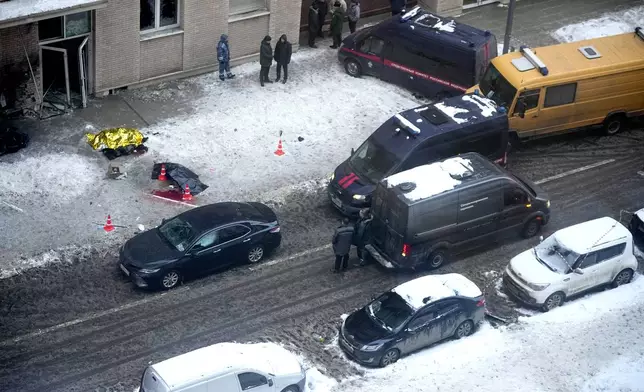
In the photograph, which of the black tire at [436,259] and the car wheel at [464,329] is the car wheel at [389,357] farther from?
the black tire at [436,259]

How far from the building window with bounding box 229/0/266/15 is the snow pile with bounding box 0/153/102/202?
737 centimetres

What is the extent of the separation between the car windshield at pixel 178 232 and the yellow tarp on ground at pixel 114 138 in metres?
4.56

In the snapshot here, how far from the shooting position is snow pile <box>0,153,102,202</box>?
27.7 m

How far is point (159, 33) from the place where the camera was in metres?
32.2

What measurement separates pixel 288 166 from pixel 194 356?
970 cm

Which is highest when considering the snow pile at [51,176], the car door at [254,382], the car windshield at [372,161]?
the car windshield at [372,161]

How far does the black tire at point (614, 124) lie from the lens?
3166 centimetres

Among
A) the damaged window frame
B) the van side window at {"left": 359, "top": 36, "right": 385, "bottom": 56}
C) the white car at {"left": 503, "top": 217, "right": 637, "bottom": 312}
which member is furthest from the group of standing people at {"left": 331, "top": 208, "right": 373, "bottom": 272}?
the damaged window frame

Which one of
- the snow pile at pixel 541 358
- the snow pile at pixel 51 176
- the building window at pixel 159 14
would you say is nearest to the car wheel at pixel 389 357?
the snow pile at pixel 541 358

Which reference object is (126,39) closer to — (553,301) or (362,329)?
(362,329)

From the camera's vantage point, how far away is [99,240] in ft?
86.1

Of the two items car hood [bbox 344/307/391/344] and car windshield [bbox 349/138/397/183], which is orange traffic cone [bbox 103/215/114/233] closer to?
car windshield [bbox 349/138/397/183]

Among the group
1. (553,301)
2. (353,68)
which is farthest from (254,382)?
(353,68)

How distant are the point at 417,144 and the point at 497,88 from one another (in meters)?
4.47
